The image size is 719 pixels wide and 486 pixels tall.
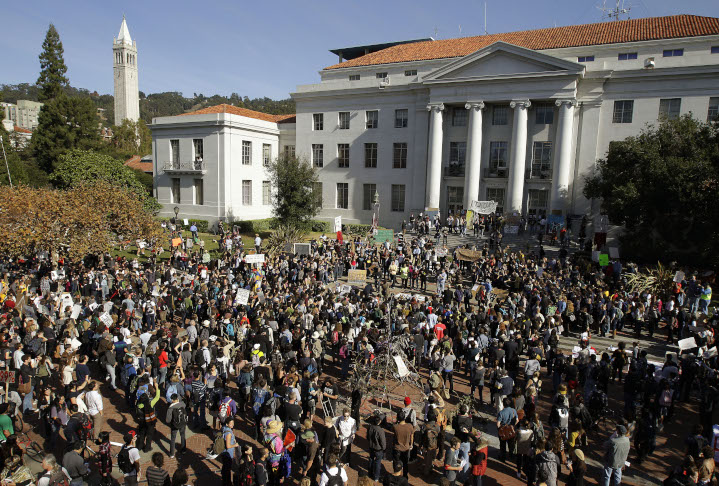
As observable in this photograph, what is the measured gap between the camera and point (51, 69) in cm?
5700

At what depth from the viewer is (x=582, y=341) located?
13.7 m

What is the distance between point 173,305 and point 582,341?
15.1 m

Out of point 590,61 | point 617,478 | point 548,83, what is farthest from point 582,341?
point 590,61

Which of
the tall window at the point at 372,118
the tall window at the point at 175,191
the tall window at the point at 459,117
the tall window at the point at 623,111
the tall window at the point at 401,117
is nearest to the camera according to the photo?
the tall window at the point at 623,111

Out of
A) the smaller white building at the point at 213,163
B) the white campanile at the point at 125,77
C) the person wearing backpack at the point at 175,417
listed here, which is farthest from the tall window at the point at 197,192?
the white campanile at the point at 125,77

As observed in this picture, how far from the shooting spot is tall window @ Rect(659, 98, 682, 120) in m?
34.0

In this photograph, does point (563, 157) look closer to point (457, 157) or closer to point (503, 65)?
point (503, 65)

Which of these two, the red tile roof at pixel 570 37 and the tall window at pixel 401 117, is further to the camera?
the tall window at pixel 401 117

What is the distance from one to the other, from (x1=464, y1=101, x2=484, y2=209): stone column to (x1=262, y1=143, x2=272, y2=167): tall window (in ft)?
63.6

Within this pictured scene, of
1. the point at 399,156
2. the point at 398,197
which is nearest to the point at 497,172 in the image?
the point at 399,156

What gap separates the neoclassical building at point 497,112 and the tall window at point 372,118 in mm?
89

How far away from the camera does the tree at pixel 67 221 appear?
21547mm

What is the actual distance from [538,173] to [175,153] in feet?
107

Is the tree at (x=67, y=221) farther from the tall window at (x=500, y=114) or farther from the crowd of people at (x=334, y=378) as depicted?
the tall window at (x=500, y=114)
